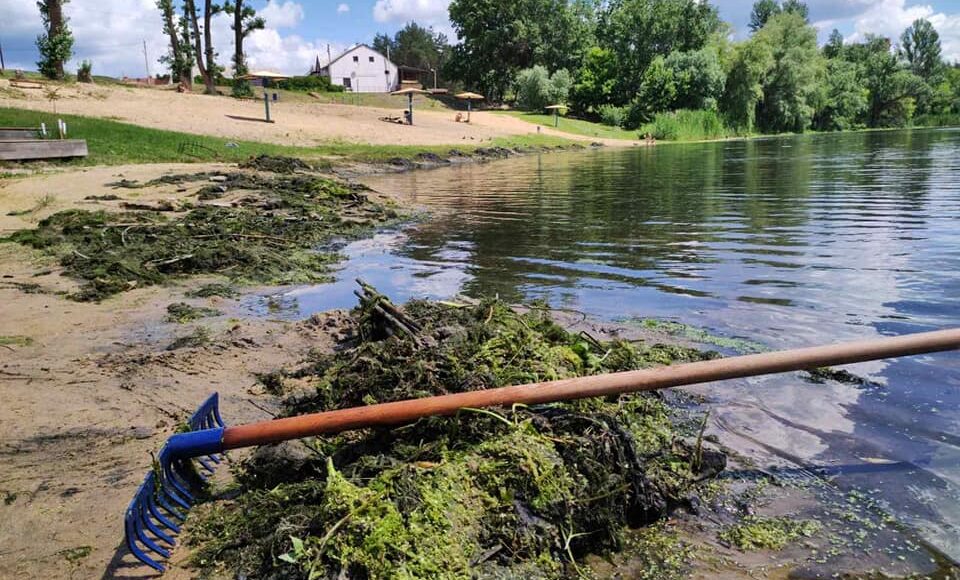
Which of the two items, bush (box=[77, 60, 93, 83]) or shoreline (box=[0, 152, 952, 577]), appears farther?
bush (box=[77, 60, 93, 83])

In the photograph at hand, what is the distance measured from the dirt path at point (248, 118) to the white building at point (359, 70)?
124 feet

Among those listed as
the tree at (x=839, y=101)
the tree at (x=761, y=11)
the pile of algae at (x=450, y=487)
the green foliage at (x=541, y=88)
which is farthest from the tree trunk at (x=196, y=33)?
the tree at (x=761, y=11)

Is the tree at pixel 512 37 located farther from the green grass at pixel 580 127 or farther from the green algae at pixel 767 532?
the green algae at pixel 767 532

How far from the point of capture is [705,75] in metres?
58.9

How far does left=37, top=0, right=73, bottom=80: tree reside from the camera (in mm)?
31047

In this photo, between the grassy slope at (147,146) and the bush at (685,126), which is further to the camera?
the bush at (685,126)

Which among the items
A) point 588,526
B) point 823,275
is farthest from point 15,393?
point 823,275

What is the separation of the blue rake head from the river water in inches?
128

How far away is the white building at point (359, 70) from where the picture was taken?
8081 centimetres

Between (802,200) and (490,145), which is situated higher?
(490,145)

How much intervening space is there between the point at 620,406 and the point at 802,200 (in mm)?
14311

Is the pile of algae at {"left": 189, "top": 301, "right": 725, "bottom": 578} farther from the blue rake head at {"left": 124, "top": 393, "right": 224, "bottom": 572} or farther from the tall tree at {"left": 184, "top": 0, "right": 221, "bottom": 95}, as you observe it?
the tall tree at {"left": 184, "top": 0, "right": 221, "bottom": 95}

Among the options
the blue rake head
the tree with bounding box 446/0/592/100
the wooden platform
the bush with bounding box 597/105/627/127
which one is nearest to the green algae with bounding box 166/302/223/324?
the blue rake head

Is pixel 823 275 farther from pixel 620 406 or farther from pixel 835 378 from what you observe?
pixel 620 406
